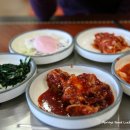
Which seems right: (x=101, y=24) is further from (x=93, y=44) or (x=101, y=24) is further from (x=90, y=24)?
(x=93, y=44)

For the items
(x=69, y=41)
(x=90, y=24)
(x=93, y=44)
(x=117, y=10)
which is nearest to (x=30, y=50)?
(x=69, y=41)

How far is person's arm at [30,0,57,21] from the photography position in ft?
5.41

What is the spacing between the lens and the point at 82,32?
4.79 feet

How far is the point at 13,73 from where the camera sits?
112 centimetres

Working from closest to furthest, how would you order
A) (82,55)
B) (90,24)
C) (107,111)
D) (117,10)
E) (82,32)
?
(107,111) → (82,55) → (82,32) → (90,24) → (117,10)

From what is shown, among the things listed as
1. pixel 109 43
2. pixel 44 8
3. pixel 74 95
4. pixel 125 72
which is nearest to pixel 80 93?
pixel 74 95

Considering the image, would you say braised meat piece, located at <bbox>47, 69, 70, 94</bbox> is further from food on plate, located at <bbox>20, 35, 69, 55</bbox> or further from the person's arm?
→ the person's arm

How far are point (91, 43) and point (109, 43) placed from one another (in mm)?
133

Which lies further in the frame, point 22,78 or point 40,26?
point 40,26

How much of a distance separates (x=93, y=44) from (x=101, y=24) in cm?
28

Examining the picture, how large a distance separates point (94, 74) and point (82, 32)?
41cm

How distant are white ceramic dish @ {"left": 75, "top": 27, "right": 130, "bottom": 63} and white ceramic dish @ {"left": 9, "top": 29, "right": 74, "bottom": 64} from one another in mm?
48

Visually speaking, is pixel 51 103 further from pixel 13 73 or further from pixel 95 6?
pixel 95 6

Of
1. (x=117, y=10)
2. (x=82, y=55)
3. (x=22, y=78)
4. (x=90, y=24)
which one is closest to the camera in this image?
(x=22, y=78)
